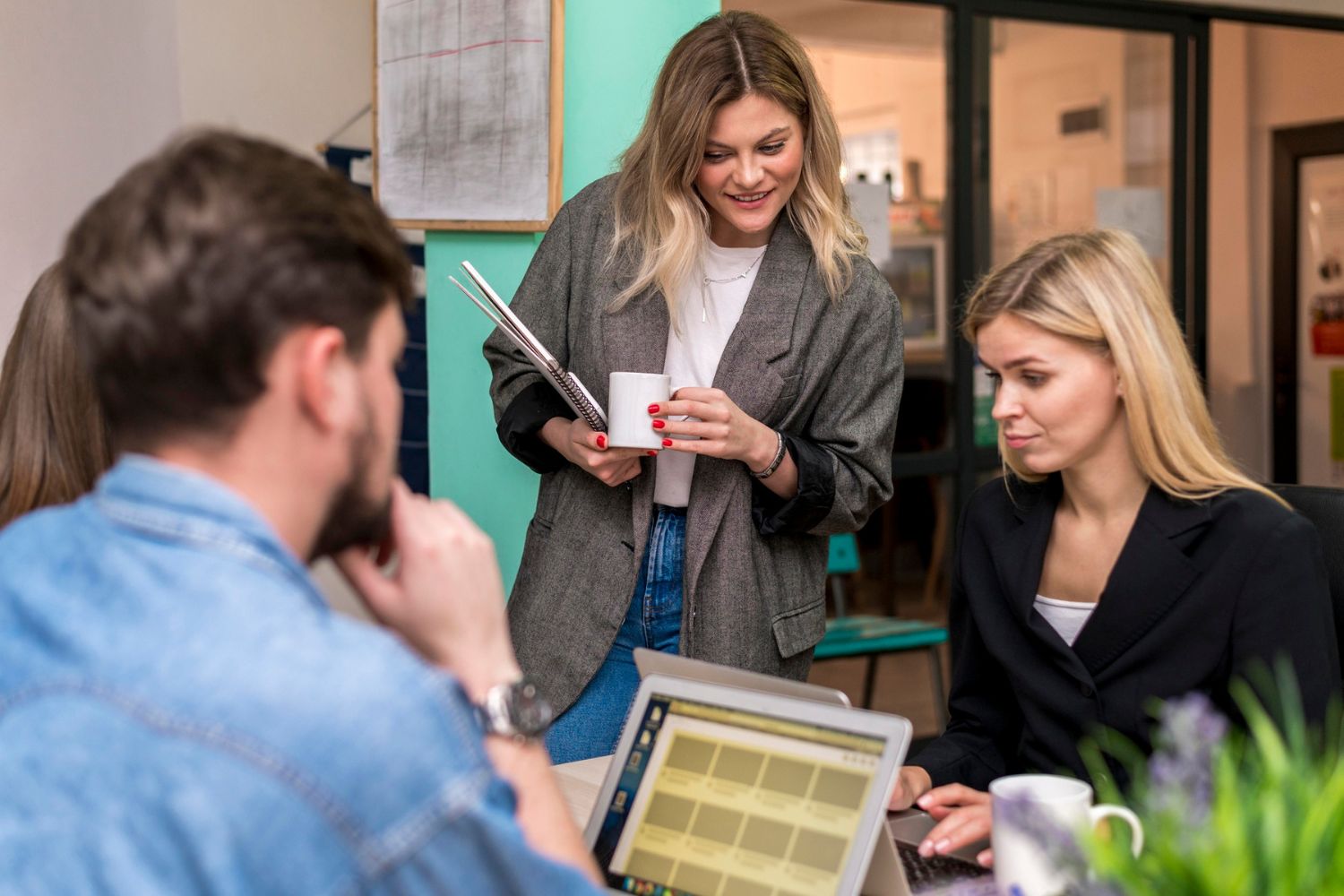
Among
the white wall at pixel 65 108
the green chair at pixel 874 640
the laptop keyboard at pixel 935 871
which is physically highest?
the white wall at pixel 65 108

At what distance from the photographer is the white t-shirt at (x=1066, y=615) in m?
1.70

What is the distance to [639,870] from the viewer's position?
4.04ft

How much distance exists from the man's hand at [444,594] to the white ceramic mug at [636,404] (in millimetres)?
743

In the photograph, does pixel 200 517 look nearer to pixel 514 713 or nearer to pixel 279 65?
pixel 514 713

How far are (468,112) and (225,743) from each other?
2.05 metres

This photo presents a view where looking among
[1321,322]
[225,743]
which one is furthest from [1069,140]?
[225,743]

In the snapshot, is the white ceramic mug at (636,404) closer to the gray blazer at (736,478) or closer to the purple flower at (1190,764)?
the gray blazer at (736,478)

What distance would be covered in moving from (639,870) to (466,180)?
1694 millimetres

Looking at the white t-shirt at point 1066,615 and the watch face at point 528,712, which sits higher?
the watch face at point 528,712

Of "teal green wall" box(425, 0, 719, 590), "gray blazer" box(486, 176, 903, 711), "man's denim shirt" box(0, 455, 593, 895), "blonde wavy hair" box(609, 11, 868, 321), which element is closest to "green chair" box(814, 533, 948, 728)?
"teal green wall" box(425, 0, 719, 590)

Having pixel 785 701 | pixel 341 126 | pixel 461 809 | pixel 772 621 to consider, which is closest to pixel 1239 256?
pixel 341 126

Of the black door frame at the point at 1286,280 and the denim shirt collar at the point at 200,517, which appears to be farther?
the black door frame at the point at 1286,280

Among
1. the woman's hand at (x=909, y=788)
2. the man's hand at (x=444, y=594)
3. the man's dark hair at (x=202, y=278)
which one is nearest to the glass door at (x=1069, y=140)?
the woman's hand at (x=909, y=788)

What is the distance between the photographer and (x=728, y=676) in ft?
4.16
